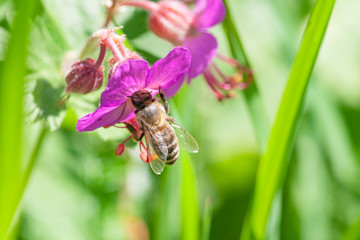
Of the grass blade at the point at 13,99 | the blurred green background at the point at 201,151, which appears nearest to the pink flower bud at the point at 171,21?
the blurred green background at the point at 201,151

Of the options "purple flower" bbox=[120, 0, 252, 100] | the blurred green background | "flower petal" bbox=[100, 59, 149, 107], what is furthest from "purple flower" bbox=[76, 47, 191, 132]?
"purple flower" bbox=[120, 0, 252, 100]

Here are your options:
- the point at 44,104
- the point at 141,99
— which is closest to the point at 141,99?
the point at 141,99

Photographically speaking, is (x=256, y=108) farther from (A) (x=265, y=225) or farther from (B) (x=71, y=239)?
(B) (x=71, y=239)

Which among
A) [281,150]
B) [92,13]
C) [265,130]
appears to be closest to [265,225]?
[281,150]

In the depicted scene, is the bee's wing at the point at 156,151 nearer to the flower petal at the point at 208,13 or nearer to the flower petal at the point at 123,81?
the flower petal at the point at 123,81

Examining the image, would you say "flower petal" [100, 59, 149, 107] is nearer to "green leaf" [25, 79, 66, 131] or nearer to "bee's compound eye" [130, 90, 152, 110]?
"bee's compound eye" [130, 90, 152, 110]

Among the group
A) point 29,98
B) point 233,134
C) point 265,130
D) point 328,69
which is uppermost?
point 29,98

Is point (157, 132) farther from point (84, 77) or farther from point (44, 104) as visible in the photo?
point (44, 104)
